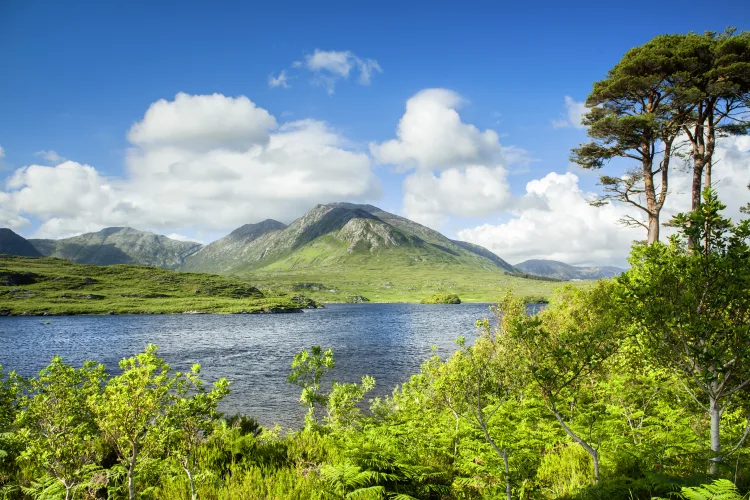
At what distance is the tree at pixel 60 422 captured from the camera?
350 inches

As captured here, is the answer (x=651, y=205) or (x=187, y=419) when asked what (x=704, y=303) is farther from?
(x=651, y=205)

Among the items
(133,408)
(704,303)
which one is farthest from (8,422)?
(704,303)

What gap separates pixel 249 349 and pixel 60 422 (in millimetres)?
75989

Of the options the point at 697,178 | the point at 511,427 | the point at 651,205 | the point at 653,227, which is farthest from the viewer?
the point at 651,205

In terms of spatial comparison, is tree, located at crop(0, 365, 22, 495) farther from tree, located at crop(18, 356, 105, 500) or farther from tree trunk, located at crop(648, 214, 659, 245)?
tree trunk, located at crop(648, 214, 659, 245)

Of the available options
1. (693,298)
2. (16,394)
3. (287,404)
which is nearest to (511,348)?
(693,298)

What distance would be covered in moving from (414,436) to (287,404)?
2945 centimetres

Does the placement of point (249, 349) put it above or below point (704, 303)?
below

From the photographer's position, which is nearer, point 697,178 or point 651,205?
point 697,178

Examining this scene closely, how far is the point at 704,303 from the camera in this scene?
8961 millimetres

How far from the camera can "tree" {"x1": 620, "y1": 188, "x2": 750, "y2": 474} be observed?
8352 mm

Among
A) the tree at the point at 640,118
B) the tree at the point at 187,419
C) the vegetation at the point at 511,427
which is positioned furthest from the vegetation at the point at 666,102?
the tree at the point at 187,419

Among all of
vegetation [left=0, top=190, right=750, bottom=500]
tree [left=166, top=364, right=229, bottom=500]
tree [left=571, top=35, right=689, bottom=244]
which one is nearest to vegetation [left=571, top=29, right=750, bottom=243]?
tree [left=571, top=35, right=689, bottom=244]

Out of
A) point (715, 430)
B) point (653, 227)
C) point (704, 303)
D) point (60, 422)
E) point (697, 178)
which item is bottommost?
point (60, 422)
